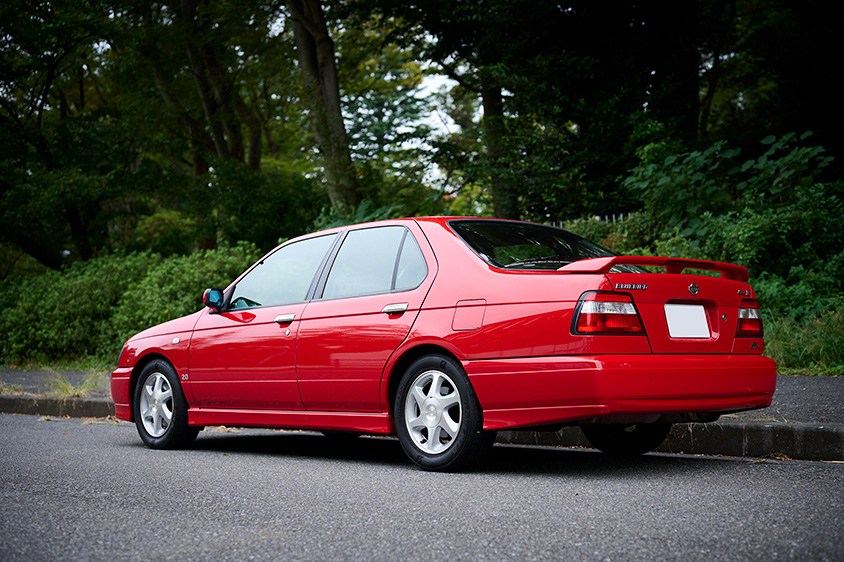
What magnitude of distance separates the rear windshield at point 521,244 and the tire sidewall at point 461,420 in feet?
2.23

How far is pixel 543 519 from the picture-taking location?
11.8ft

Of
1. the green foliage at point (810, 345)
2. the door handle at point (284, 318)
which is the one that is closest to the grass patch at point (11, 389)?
the door handle at point (284, 318)

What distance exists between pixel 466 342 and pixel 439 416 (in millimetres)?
484

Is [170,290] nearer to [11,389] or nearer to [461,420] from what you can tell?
[11,389]

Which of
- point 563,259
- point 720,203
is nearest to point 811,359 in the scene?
point 720,203

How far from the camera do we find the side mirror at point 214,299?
6367mm

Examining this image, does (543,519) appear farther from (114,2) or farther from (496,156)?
(114,2)

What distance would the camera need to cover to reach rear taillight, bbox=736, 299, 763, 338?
16.1 feet

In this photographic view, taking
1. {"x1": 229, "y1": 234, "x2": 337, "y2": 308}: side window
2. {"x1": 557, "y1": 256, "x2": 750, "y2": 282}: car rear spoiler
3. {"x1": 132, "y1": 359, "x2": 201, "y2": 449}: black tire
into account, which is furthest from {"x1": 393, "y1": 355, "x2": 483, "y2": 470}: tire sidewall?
{"x1": 132, "y1": 359, "x2": 201, "y2": 449}: black tire

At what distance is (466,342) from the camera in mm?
4715

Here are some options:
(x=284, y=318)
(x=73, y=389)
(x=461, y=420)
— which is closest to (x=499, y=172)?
(x=73, y=389)

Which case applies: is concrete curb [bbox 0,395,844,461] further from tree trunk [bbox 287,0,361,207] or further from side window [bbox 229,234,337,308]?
tree trunk [bbox 287,0,361,207]

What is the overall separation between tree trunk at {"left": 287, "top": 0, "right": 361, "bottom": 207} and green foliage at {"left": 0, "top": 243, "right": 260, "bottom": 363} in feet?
10.1

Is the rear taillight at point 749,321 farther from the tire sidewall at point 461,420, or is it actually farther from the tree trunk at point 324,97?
the tree trunk at point 324,97
